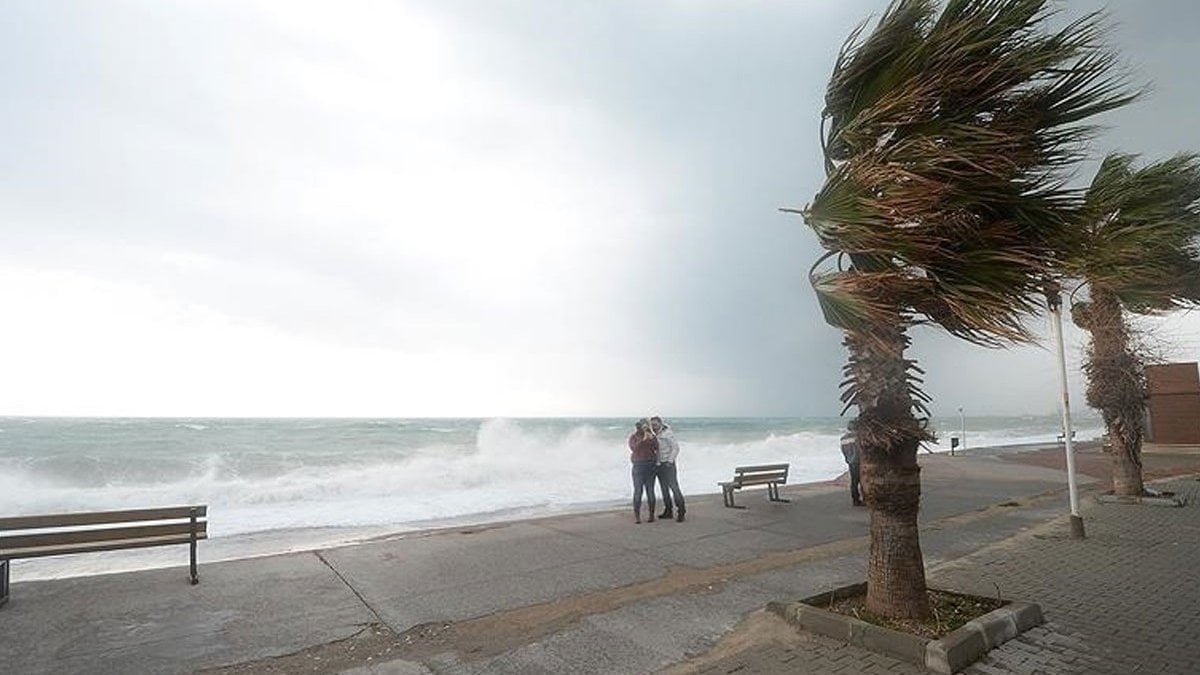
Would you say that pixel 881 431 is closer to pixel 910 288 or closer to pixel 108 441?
→ pixel 910 288

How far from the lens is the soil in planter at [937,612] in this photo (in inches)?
178

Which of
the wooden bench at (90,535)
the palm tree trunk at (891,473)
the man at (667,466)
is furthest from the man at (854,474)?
the wooden bench at (90,535)

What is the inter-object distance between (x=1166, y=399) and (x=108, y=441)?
5816 centimetres

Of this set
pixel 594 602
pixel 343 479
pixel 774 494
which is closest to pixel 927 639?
pixel 594 602

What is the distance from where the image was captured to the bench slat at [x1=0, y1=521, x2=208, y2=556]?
19.6 feet

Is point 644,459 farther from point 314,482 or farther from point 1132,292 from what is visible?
point 314,482

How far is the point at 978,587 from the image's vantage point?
594 centimetres

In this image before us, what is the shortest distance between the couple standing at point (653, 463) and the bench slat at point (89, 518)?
6.26 metres

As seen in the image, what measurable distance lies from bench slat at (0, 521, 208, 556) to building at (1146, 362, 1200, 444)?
98.0ft

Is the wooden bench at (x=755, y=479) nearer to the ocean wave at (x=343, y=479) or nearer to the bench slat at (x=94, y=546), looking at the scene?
the ocean wave at (x=343, y=479)

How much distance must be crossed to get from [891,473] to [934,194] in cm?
211

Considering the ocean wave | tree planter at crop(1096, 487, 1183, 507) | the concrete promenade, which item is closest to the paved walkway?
the concrete promenade

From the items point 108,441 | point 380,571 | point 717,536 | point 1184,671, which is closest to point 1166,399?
point 717,536

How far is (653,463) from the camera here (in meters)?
10.4
